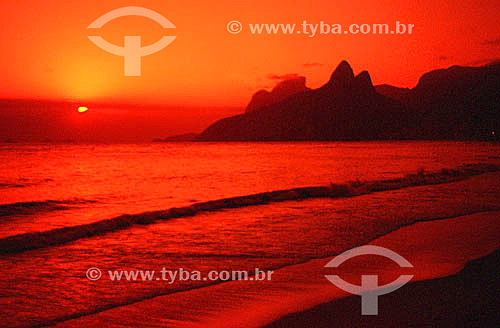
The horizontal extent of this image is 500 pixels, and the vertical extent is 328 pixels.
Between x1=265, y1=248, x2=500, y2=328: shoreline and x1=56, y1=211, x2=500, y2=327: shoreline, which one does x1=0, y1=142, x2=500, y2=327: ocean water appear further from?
x1=265, y1=248, x2=500, y2=328: shoreline

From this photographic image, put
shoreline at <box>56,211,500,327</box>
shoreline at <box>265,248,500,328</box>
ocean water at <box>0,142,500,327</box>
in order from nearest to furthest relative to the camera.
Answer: shoreline at <box>265,248,500,328</box> < shoreline at <box>56,211,500,327</box> < ocean water at <box>0,142,500,327</box>

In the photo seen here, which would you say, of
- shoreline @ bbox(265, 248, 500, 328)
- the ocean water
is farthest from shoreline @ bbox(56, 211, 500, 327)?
the ocean water

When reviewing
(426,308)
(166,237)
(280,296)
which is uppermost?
(166,237)

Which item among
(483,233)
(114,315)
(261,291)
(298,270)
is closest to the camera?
(114,315)

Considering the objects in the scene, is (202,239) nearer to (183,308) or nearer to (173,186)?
(183,308)

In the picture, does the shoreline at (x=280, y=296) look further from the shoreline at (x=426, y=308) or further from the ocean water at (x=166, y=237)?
the ocean water at (x=166, y=237)

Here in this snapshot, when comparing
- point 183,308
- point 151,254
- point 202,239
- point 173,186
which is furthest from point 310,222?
point 173,186

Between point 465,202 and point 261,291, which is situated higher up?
point 465,202

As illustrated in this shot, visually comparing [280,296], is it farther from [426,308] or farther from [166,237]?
[166,237]

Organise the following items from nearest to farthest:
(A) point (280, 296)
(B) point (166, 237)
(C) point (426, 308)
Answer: (C) point (426, 308) < (A) point (280, 296) < (B) point (166, 237)

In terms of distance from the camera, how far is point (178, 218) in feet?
42.7

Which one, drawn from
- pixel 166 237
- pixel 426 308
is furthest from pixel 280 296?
pixel 166 237

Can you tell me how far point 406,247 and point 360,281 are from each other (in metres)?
2.67

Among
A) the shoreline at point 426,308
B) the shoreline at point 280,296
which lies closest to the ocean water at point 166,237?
the shoreline at point 280,296
